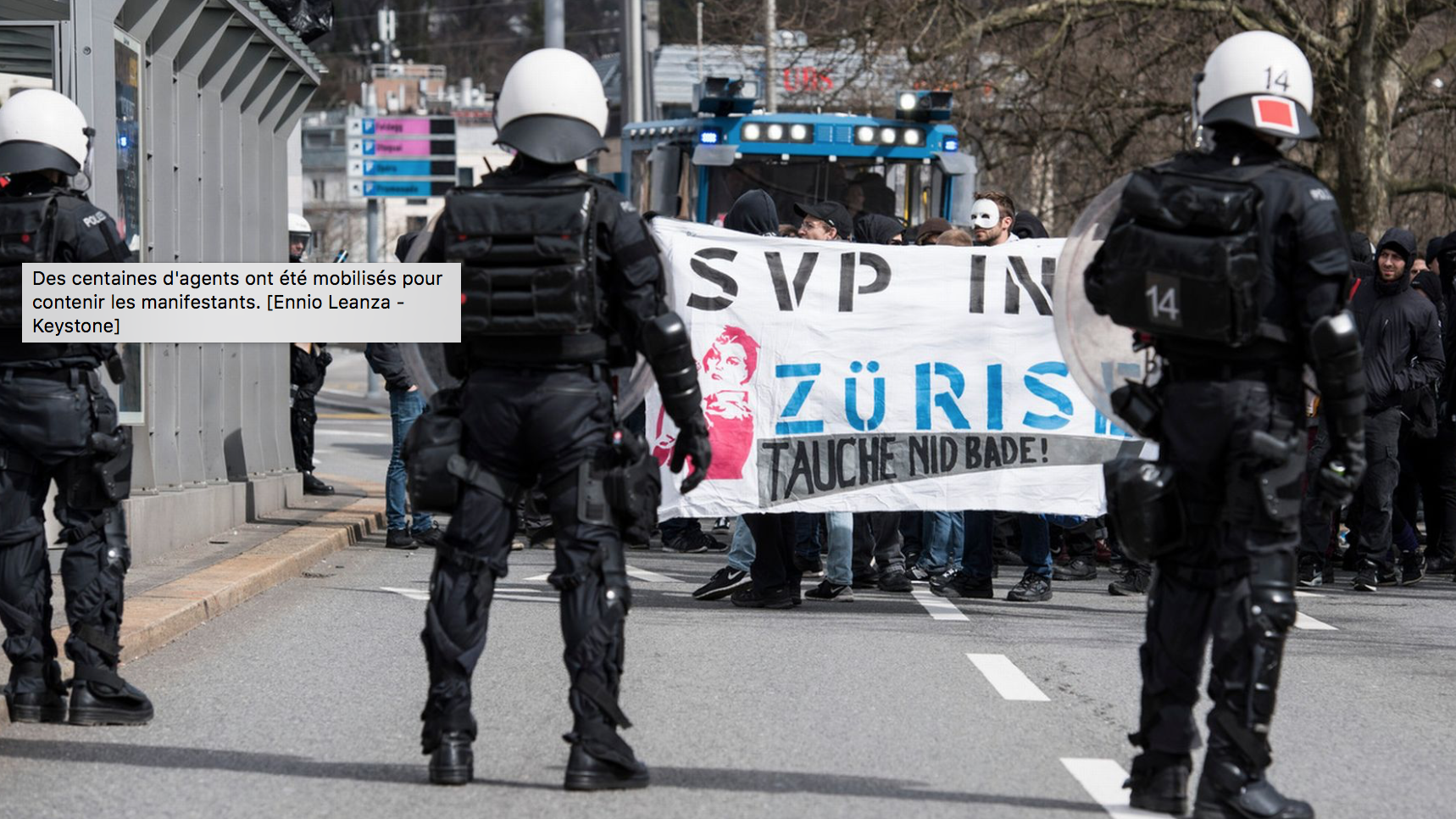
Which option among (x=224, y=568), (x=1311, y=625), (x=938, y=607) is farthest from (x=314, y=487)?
(x=1311, y=625)

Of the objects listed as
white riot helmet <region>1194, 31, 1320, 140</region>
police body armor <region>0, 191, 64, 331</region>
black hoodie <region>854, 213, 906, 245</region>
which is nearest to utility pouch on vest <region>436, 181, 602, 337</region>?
police body armor <region>0, 191, 64, 331</region>

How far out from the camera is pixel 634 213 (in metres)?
5.98

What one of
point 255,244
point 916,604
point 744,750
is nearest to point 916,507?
point 916,604

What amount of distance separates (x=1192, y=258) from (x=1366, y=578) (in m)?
6.91

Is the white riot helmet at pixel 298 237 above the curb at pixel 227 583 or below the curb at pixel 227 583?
above

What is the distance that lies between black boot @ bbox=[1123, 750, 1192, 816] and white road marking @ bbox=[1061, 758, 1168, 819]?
0.35ft

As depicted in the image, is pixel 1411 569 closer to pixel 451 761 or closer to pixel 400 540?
pixel 400 540

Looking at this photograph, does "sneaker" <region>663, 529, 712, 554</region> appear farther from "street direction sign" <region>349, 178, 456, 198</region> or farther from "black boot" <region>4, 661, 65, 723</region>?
"street direction sign" <region>349, 178, 456, 198</region>

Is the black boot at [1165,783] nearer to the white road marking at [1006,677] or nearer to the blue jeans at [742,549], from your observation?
the white road marking at [1006,677]

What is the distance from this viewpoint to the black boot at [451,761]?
19.1 ft

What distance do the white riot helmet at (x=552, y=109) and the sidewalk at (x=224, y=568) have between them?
2.55 meters

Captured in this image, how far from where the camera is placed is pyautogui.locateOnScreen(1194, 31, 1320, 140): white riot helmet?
552cm

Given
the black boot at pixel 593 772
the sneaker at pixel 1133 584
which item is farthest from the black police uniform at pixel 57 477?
the sneaker at pixel 1133 584

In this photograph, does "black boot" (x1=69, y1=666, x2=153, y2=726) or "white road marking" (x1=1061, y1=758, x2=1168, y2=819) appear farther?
"black boot" (x1=69, y1=666, x2=153, y2=726)
